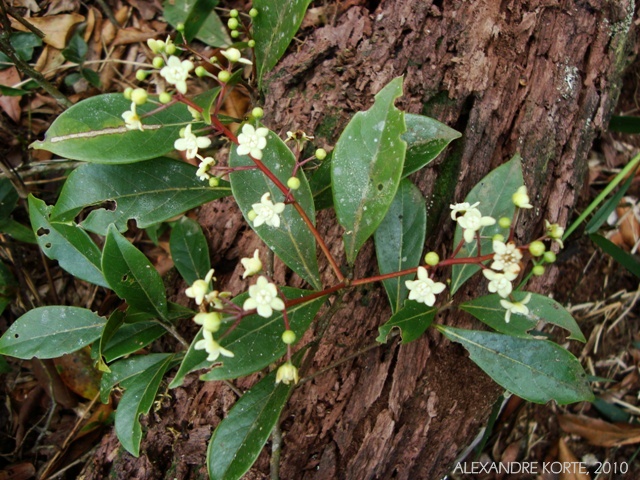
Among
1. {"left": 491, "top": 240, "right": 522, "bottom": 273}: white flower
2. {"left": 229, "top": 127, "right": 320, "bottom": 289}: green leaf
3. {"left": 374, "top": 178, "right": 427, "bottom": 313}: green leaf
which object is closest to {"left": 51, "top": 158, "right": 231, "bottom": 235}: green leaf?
{"left": 229, "top": 127, "right": 320, "bottom": 289}: green leaf

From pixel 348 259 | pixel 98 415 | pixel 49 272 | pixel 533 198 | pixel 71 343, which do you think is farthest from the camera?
pixel 49 272

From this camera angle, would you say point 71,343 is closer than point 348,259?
No

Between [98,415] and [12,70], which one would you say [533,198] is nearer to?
[98,415]

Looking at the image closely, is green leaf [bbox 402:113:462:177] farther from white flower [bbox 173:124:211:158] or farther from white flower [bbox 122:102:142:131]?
white flower [bbox 122:102:142:131]

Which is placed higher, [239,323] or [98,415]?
[239,323]

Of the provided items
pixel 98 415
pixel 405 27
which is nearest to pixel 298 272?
pixel 405 27

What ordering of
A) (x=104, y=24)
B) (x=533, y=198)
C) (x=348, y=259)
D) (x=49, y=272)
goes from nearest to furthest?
1. (x=348, y=259)
2. (x=533, y=198)
3. (x=49, y=272)
4. (x=104, y=24)

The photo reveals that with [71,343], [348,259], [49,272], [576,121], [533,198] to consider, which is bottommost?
[49,272]
